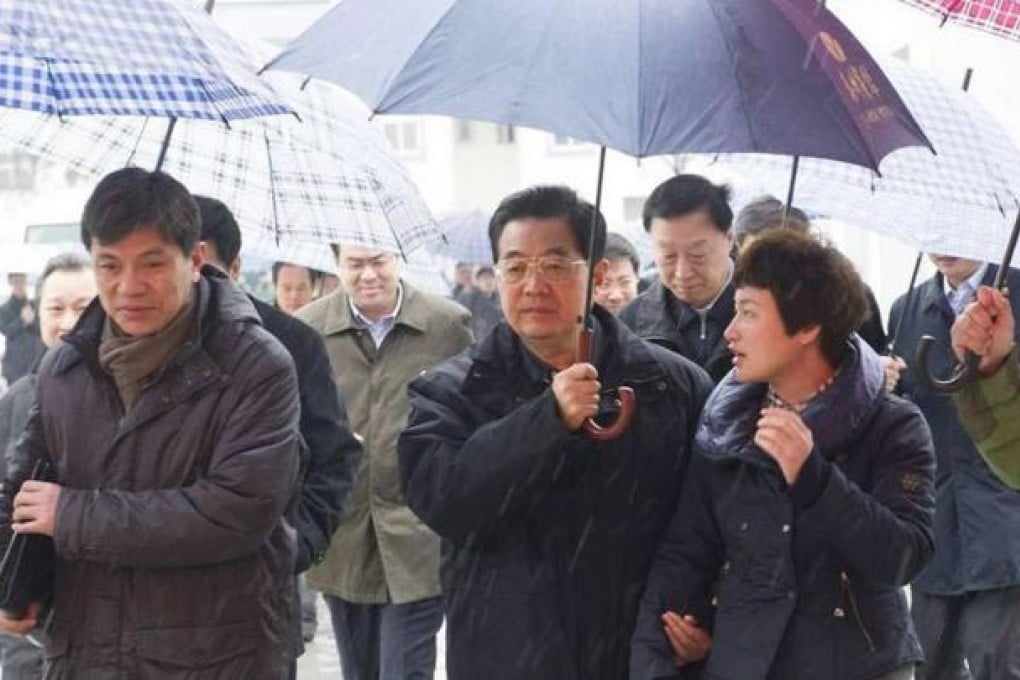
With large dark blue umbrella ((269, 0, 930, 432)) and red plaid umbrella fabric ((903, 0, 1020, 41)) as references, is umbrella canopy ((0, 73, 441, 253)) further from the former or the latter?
red plaid umbrella fabric ((903, 0, 1020, 41))

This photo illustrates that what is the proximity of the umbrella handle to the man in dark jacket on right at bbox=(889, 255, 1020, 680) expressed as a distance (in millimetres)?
2903

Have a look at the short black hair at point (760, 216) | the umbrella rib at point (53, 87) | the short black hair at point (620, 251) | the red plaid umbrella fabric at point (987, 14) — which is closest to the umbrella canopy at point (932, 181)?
the short black hair at point (760, 216)

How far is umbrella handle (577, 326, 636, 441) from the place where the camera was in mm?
5281

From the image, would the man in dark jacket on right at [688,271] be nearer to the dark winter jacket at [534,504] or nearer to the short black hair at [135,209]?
the dark winter jacket at [534,504]

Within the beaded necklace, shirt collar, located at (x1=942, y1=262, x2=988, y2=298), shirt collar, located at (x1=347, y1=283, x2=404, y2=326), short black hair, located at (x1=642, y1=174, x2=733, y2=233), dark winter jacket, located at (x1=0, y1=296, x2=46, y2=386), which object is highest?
the beaded necklace

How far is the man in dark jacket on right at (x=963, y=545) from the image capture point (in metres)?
8.03

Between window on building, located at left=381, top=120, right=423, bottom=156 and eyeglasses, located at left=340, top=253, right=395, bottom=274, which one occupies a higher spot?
eyeglasses, located at left=340, top=253, right=395, bottom=274

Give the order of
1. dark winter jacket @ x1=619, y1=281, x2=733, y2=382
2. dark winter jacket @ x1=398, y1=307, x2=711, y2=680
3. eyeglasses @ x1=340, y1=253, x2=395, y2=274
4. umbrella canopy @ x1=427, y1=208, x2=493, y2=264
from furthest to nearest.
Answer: umbrella canopy @ x1=427, y1=208, x2=493, y2=264 → eyeglasses @ x1=340, y1=253, x2=395, y2=274 → dark winter jacket @ x1=619, y1=281, x2=733, y2=382 → dark winter jacket @ x1=398, y1=307, x2=711, y2=680

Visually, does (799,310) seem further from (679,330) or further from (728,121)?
(679,330)

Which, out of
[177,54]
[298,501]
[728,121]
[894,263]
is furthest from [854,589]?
[894,263]

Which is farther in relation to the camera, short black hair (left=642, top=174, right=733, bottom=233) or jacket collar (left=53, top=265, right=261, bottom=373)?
short black hair (left=642, top=174, right=733, bottom=233)

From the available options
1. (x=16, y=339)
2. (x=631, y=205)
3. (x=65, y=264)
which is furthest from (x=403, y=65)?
(x=631, y=205)

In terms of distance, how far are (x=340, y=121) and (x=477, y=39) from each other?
3.39 ft

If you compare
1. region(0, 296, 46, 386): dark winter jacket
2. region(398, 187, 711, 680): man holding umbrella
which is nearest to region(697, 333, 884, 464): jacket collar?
region(398, 187, 711, 680): man holding umbrella
